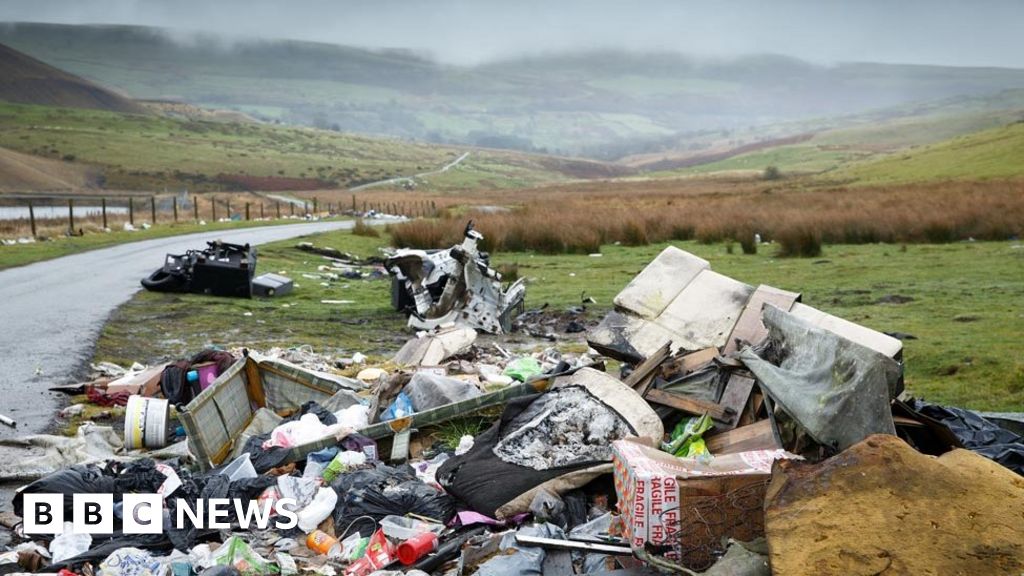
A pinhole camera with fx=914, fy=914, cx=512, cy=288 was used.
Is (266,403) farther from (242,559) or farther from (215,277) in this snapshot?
(215,277)

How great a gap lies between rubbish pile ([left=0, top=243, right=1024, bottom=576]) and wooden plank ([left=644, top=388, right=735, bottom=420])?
2 cm

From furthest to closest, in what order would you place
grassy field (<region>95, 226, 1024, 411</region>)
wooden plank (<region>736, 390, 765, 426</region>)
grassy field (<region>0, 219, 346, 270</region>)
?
grassy field (<region>0, 219, 346, 270</region>) → grassy field (<region>95, 226, 1024, 411</region>) → wooden plank (<region>736, 390, 765, 426</region>)

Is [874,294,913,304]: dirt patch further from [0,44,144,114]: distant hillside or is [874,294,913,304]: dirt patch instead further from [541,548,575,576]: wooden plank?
[0,44,144,114]: distant hillside

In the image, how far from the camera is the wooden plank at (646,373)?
7184 millimetres

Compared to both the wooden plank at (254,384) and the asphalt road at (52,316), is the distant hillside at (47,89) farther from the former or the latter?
the wooden plank at (254,384)

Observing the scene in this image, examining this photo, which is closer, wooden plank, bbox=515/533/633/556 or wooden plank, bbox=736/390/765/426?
wooden plank, bbox=515/533/633/556

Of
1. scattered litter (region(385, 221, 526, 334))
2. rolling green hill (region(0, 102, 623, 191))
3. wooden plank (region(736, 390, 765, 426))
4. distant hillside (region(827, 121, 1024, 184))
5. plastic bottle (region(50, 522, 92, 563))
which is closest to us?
plastic bottle (region(50, 522, 92, 563))

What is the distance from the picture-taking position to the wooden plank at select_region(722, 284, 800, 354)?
316 inches

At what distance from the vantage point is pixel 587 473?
583cm

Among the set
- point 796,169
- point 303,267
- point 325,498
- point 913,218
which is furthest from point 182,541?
point 796,169

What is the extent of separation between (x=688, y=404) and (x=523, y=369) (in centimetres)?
296

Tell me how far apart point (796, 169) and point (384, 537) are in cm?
13130

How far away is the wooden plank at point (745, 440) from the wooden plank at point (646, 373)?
96 centimetres

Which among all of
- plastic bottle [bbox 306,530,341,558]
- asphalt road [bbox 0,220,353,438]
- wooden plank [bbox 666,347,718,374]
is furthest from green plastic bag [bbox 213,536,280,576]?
asphalt road [bbox 0,220,353,438]
